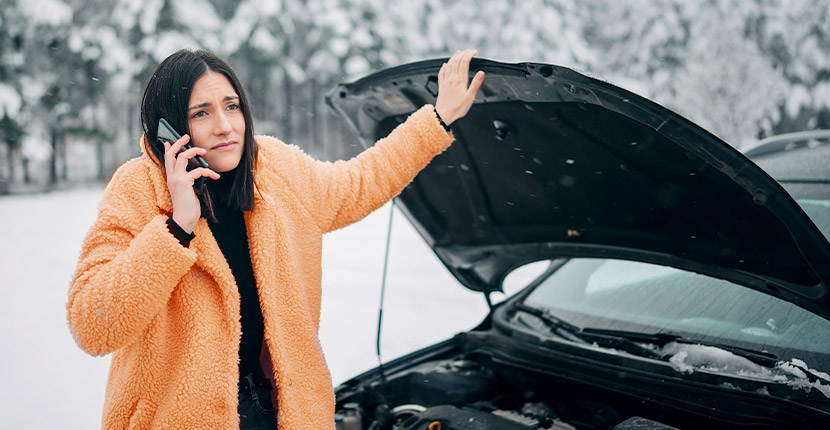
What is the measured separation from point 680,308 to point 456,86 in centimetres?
118

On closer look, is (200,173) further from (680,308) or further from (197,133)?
(680,308)

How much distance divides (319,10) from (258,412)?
16517 millimetres

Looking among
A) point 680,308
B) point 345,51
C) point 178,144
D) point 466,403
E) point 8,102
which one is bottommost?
point 466,403

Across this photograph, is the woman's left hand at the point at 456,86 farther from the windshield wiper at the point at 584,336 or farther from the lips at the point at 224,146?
the windshield wiper at the point at 584,336

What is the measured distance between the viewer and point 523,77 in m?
1.69

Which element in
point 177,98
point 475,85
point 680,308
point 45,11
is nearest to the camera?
point 177,98

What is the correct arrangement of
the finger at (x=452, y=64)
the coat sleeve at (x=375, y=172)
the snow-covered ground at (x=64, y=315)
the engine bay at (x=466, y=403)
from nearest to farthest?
the finger at (x=452, y=64) < the coat sleeve at (x=375, y=172) < the engine bay at (x=466, y=403) < the snow-covered ground at (x=64, y=315)

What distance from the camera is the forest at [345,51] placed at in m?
15.5

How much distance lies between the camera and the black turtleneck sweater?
5.71 ft

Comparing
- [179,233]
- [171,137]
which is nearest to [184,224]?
[179,233]

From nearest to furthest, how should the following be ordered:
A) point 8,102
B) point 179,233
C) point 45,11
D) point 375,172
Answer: point 179,233, point 375,172, point 8,102, point 45,11

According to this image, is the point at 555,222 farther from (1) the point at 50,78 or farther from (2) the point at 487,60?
(1) the point at 50,78

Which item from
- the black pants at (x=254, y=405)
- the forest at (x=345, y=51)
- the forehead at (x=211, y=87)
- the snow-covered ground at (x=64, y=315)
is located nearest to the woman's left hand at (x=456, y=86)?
the forehead at (x=211, y=87)

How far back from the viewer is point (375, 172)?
200 cm
